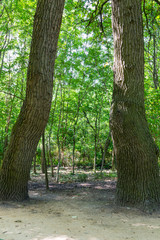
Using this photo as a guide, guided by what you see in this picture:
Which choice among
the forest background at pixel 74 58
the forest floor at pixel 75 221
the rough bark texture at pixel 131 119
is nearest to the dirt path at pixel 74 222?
the forest floor at pixel 75 221

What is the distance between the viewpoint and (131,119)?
4.16 metres

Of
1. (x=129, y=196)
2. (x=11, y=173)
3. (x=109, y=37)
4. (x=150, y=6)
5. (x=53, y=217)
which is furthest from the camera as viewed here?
(x=109, y=37)

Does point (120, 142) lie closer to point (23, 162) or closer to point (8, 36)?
point (23, 162)

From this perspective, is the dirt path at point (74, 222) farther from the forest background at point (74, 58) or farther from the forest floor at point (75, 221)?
the forest background at point (74, 58)

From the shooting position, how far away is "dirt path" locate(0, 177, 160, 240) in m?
2.67

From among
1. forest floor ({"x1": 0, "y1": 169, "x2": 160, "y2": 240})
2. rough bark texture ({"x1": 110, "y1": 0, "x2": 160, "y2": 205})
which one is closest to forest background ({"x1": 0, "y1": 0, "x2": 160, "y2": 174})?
rough bark texture ({"x1": 110, "y1": 0, "x2": 160, "y2": 205})

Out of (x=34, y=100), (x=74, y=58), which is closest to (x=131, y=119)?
(x=34, y=100)

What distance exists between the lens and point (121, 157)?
14.0ft

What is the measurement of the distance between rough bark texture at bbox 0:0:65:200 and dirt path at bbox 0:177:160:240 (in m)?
0.53

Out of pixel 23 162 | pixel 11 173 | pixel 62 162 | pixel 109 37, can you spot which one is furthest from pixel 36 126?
pixel 62 162

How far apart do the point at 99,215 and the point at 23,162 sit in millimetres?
1987

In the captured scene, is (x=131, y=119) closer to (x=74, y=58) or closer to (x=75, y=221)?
(x=75, y=221)

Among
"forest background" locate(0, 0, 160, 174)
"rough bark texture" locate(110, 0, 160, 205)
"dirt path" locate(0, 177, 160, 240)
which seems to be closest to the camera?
"dirt path" locate(0, 177, 160, 240)

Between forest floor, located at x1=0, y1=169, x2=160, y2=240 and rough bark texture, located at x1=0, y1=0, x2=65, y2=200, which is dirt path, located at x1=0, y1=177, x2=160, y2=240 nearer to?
forest floor, located at x1=0, y1=169, x2=160, y2=240
